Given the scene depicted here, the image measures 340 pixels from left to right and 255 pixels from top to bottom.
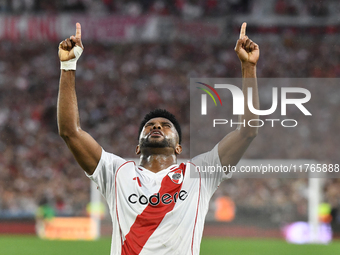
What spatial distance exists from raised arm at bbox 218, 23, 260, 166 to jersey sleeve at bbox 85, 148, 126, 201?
77 cm

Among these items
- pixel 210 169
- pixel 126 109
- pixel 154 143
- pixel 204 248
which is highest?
pixel 126 109

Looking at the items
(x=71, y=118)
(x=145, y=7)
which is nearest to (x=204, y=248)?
(x=71, y=118)

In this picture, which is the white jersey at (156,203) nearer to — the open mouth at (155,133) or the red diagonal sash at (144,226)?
the red diagonal sash at (144,226)

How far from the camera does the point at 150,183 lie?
11.8 ft

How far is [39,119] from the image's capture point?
20125 millimetres

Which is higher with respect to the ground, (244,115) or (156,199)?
(244,115)

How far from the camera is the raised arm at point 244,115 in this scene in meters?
3.46

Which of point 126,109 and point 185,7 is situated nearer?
point 126,109

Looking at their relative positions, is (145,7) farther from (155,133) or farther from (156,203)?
(156,203)

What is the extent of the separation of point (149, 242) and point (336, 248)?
9.56 meters

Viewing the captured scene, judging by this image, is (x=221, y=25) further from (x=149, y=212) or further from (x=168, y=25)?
(x=149, y=212)

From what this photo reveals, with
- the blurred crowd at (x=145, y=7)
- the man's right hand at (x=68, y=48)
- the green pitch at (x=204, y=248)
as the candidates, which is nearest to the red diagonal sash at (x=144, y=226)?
the man's right hand at (x=68, y=48)

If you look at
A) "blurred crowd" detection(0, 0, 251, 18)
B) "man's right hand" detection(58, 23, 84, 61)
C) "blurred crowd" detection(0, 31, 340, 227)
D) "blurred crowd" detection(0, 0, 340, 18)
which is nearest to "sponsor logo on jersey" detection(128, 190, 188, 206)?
"man's right hand" detection(58, 23, 84, 61)

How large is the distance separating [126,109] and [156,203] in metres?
17.0
